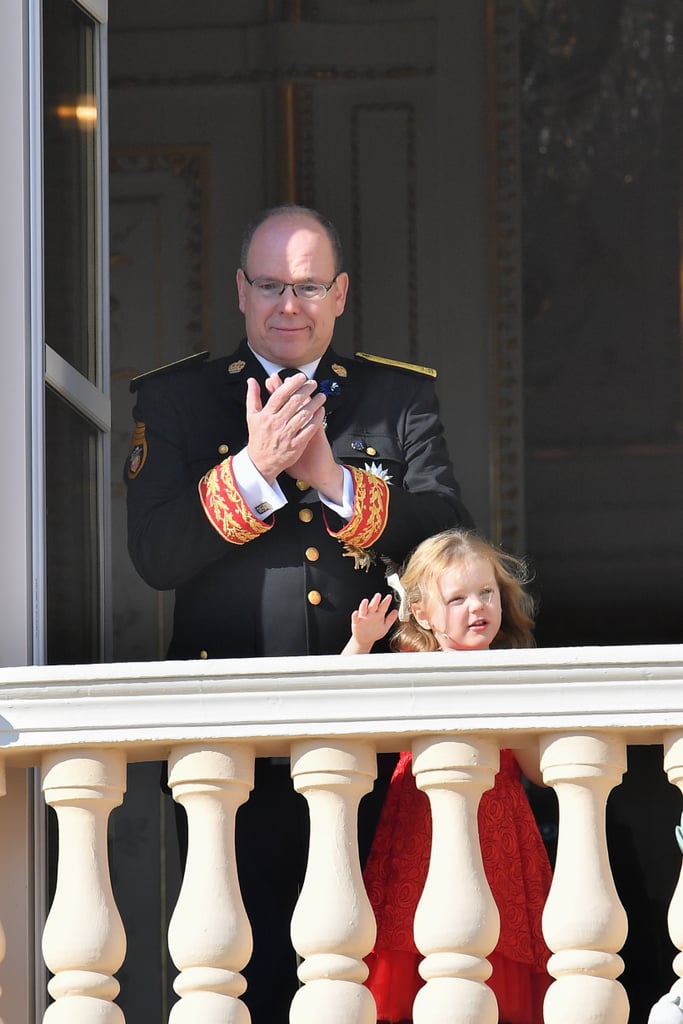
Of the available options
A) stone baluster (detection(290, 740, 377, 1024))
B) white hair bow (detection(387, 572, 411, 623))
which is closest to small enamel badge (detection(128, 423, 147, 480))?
white hair bow (detection(387, 572, 411, 623))

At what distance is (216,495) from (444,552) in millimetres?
314

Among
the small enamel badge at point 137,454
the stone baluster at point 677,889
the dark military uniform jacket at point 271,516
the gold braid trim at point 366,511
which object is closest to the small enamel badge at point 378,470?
the dark military uniform jacket at point 271,516

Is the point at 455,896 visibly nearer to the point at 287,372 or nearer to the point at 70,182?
the point at 287,372

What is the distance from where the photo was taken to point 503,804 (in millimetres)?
2865

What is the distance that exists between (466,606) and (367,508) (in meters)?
0.22

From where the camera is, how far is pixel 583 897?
2477 millimetres

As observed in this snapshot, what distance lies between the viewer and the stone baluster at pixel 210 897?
2496 millimetres

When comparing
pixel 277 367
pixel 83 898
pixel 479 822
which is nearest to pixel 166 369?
pixel 277 367

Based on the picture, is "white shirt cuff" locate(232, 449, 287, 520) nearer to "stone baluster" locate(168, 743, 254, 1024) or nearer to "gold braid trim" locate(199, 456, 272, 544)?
"gold braid trim" locate(199, 456, 272, 544)

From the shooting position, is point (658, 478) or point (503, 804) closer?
point (503, 804)

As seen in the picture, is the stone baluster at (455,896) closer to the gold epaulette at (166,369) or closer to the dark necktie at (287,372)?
the dark necktie at (287,372)

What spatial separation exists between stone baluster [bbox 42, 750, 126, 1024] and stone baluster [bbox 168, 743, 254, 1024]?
2.8 inches

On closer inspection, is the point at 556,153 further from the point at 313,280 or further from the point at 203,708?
the point at 203,708

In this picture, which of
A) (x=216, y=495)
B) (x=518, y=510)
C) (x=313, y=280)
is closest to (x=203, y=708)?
(x=216, y=495)
